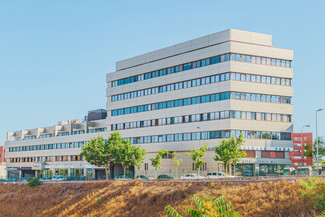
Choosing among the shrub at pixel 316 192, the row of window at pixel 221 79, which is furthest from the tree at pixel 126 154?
the shrub at pixel 316 192

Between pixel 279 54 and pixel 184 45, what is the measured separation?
19980 mm

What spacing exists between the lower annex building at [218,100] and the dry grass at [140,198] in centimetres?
3218

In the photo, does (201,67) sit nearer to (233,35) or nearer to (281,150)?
(233,35)

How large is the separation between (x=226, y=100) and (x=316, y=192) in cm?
4889

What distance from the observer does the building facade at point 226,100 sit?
244 ft

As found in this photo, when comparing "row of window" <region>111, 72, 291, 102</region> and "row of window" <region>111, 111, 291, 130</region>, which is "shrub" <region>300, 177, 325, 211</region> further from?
"row of window" <region>111, 72, 291, 102</region>

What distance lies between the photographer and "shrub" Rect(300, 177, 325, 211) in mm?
24191

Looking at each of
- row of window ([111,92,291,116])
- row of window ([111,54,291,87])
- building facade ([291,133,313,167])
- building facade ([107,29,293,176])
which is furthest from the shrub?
building facade ([291,133,313,167])

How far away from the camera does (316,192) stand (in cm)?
2573

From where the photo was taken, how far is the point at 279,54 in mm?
78312

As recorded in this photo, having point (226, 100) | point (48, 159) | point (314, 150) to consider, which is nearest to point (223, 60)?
point (226, 100)

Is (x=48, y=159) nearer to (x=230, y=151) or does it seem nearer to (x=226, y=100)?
(x=226, y=100)

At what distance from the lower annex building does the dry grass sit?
32.2 m

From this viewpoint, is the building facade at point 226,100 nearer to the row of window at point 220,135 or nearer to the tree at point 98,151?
the row of window at point 220,135
